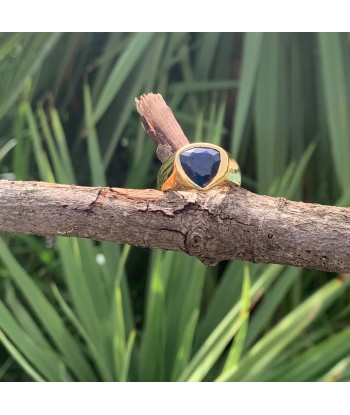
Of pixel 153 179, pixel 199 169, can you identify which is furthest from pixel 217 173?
pixel 153 179

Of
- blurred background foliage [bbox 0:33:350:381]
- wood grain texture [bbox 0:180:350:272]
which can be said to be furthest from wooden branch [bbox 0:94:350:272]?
blurred background foliage [bbox 0:33:350:381]

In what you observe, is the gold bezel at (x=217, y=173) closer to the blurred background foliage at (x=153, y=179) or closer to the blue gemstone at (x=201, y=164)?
the blue gemstone at (x=201, y=164)

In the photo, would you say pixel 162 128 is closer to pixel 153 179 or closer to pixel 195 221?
pixel 195 221

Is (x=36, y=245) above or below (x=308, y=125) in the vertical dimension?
below

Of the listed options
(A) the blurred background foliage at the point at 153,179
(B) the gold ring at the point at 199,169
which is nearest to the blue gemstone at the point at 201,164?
(B) the gold ring at the point at 199,169

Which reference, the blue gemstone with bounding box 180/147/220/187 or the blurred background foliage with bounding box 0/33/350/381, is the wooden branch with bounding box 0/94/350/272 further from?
the blurred background foliage with bounding box 0/33/350/381
